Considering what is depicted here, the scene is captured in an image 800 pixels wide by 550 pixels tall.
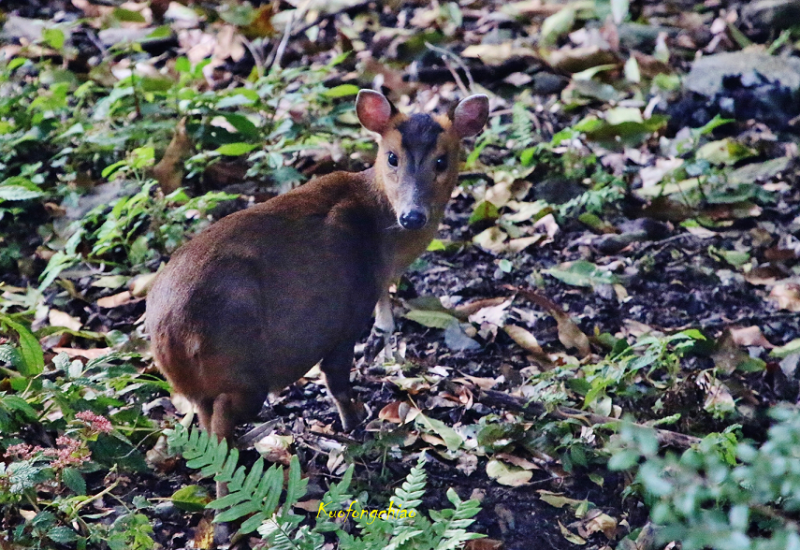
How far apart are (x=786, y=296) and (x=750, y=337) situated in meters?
0.53

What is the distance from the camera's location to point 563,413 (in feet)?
16.4

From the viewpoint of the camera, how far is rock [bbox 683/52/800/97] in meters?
8.24

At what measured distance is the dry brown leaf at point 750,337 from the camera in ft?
18.9

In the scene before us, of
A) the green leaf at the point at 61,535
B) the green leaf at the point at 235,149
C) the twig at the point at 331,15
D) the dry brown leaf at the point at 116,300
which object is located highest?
the green leaf at the point at 61,535

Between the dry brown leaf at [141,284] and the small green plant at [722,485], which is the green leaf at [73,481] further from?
the small green plant at [722,485]

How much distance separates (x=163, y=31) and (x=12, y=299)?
10.8 ft

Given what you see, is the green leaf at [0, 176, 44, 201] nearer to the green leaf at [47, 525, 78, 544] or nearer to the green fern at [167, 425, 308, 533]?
the green leaf at [47, 525, 78, 544]

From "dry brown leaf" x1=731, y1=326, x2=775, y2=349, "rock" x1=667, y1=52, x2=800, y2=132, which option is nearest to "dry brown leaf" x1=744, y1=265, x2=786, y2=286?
"dry brown leaf" x1=731, y1=326, x2=775, y2=349

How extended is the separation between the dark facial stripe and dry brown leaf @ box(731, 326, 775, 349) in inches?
87.1

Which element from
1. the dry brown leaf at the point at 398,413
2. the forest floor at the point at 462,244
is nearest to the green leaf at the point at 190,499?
the forest floor at the point at 462,244

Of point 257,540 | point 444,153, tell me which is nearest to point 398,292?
point 444,153

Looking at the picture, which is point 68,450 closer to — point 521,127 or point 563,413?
point 563,413

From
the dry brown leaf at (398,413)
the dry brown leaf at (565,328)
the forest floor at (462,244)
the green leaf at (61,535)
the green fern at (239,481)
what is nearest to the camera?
the green fern at (239,481)

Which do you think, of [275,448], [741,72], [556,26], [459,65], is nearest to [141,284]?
[275,448]
